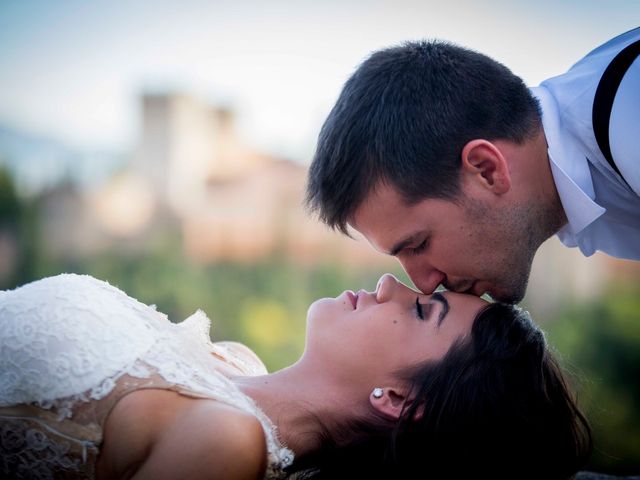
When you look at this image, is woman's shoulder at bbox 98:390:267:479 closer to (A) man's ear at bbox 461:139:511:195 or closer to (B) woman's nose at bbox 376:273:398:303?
(B) woman's nose at bbox 376:273:398:303

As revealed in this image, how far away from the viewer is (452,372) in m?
2.81

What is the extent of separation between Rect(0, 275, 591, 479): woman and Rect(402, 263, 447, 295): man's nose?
11cm

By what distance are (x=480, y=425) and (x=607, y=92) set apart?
145 cm

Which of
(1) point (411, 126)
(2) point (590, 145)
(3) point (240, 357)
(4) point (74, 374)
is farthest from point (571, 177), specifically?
(4) point (74, 374)

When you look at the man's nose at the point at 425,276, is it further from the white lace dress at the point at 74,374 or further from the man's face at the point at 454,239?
the white lace dress at the point at 74,374

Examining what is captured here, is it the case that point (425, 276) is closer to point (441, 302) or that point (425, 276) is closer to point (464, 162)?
point (441, 302)

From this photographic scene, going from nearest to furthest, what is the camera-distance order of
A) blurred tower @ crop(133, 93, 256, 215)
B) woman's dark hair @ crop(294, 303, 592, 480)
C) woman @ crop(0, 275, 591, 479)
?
woman @ crop(0, 275, 591, 479), woman's dark hair @ crop(294, 303, 592, 480), blurred tower @ crop(133, 93, 256, 215)

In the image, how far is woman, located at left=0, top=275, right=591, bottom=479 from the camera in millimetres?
2342

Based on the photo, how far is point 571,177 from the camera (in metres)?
3.13

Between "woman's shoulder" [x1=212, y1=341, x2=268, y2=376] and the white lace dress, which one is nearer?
the white lace dress

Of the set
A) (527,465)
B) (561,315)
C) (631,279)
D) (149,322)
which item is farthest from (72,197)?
(527,465)

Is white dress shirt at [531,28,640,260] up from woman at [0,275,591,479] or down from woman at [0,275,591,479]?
up

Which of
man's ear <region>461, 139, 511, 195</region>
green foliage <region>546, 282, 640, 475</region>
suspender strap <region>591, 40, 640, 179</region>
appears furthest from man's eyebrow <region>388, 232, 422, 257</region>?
green foliage <region>546, 282, 640, 475</region>

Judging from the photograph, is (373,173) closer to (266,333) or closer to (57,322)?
(57,322)
